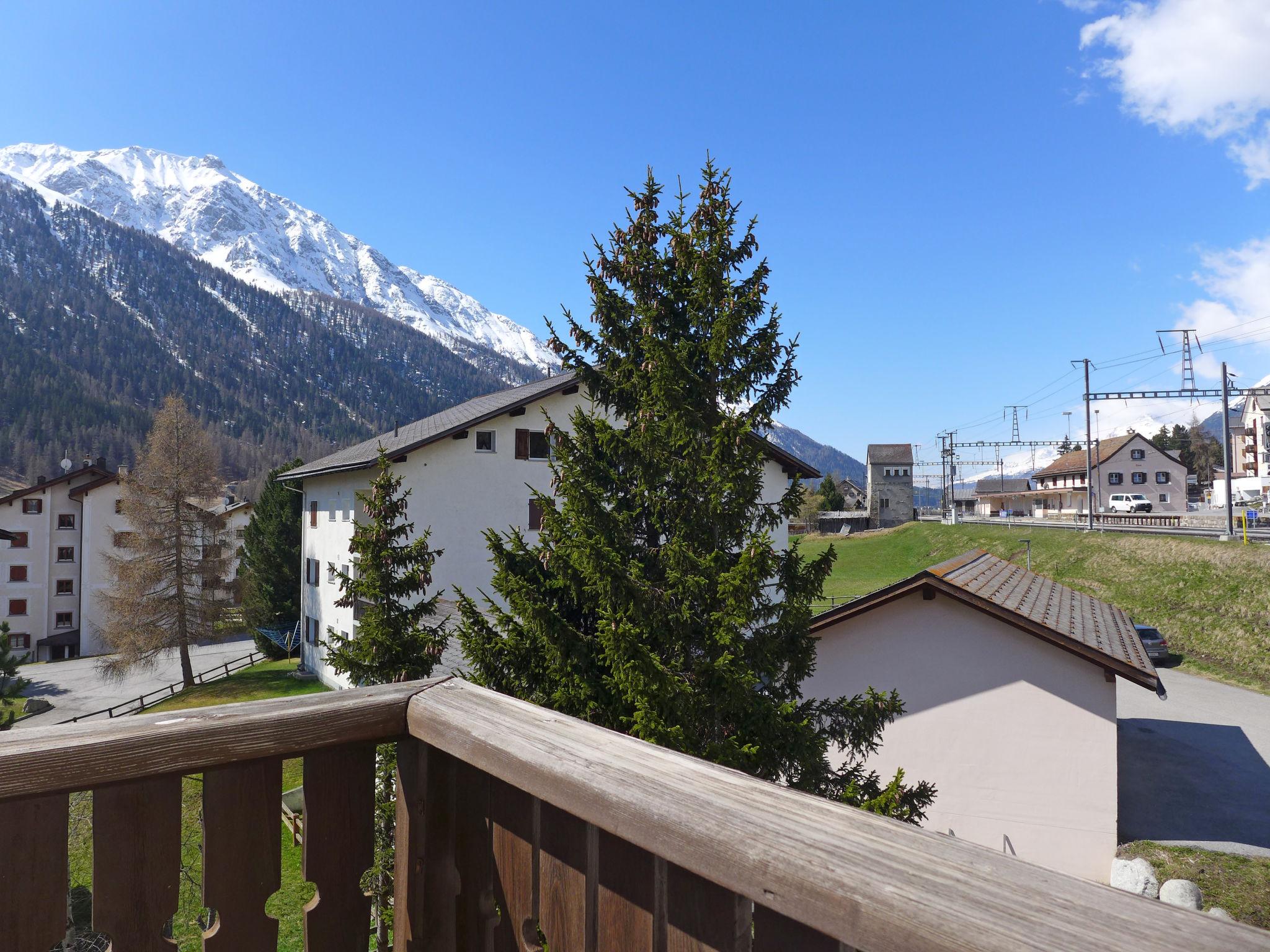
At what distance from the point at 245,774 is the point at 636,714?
7114 mm

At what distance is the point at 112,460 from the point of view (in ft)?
362

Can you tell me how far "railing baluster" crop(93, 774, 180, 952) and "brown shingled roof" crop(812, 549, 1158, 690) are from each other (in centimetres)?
1069

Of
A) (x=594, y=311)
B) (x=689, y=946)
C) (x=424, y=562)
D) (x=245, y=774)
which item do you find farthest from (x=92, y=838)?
(x=424, y=562)

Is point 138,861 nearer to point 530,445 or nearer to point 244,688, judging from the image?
point 530,445

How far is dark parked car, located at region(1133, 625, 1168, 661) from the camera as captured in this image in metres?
24.2

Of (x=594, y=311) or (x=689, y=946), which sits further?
(x=594, y=311)

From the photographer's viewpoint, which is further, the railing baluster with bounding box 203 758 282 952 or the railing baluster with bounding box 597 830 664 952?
the railing baluster with bounding box 203 758 282 952

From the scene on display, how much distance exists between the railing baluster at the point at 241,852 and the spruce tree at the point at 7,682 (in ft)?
48.4

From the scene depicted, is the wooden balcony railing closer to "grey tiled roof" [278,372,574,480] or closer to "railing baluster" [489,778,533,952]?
"railing baluster" [489,778,533,952]

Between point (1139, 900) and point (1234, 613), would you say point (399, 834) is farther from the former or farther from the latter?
point (1234, 613)

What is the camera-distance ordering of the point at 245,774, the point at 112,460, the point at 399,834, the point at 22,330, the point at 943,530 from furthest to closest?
the point at 22,330 < the point at 112,460 < the point at 943,530 < the point at 399,834 < the point at 245,774

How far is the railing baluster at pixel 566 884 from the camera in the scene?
135 cm

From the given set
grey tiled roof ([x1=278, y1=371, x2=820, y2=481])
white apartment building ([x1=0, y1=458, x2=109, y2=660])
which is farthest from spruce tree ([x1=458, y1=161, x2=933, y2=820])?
white apartment building ([x1=0, y1=458, x2=109, y2=660])

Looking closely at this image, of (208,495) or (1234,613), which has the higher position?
(208,495)
